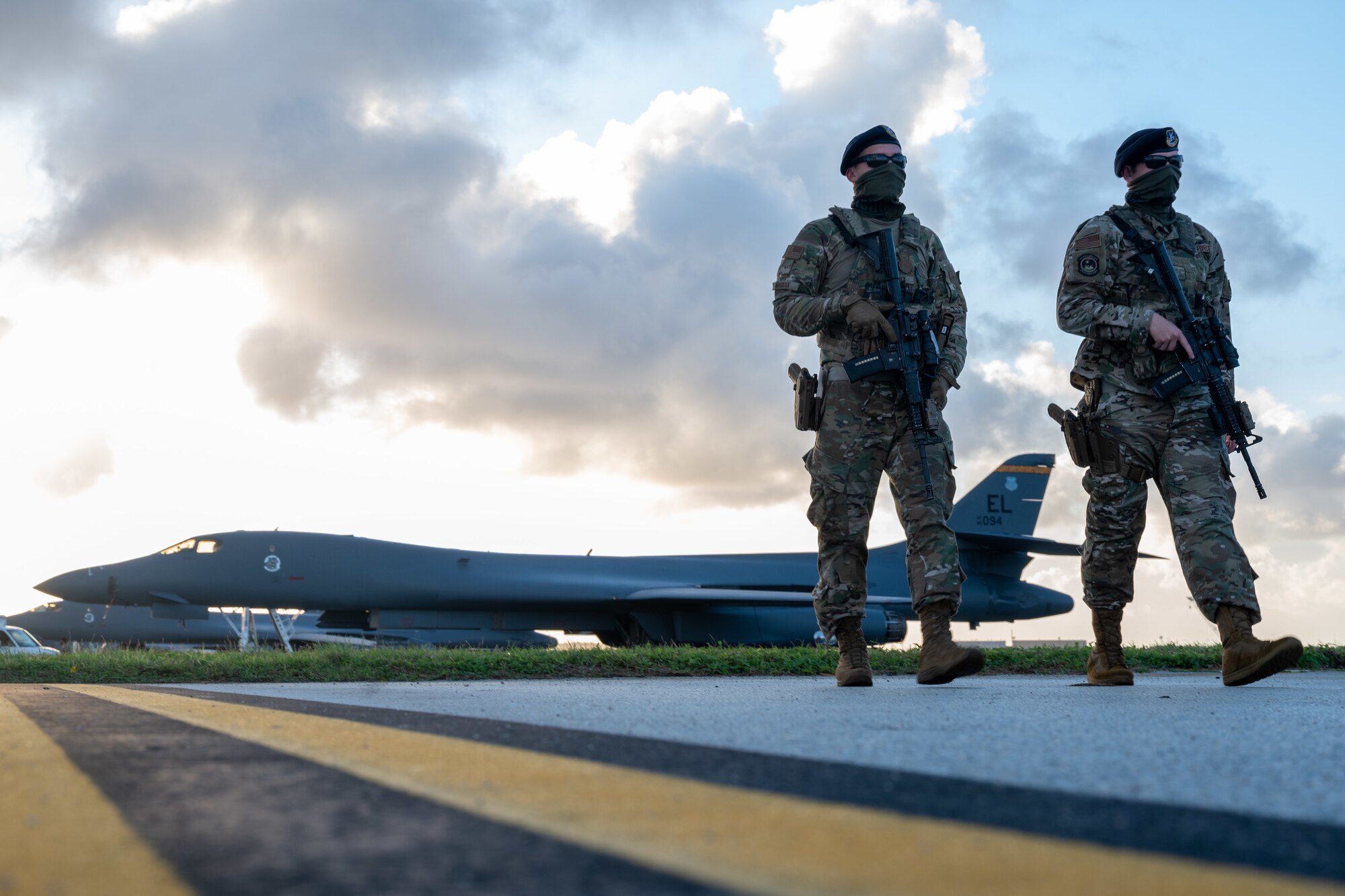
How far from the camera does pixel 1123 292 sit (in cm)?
496

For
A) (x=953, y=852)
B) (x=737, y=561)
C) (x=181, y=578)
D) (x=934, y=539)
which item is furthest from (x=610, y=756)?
(x=737, y=561)

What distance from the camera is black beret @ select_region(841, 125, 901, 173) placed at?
517 cm

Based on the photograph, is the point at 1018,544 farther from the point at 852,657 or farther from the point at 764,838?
the point at 764,838

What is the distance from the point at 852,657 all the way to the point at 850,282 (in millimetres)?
1681

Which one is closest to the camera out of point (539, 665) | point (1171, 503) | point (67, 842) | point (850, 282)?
point (67, 842)

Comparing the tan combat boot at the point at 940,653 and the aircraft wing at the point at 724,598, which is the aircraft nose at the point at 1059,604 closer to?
the aircraft wing at the point at 724,598

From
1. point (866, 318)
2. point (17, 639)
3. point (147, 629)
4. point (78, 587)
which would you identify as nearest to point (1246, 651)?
point (866, 318)

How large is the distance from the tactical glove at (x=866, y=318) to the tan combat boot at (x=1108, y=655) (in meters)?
1.56

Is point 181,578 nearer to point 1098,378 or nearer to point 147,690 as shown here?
point 147,690

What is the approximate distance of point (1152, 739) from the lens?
2109 millimetres

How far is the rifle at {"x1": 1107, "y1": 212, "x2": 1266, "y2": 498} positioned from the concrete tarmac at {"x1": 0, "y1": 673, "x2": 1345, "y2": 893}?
2.43m

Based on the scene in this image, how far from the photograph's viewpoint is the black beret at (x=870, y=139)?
517 cm

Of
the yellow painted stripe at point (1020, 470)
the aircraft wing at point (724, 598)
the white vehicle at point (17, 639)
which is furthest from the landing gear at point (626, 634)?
the white vehicle at point (17, 639)

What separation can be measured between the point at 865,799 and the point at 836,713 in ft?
Answer: 4.48
